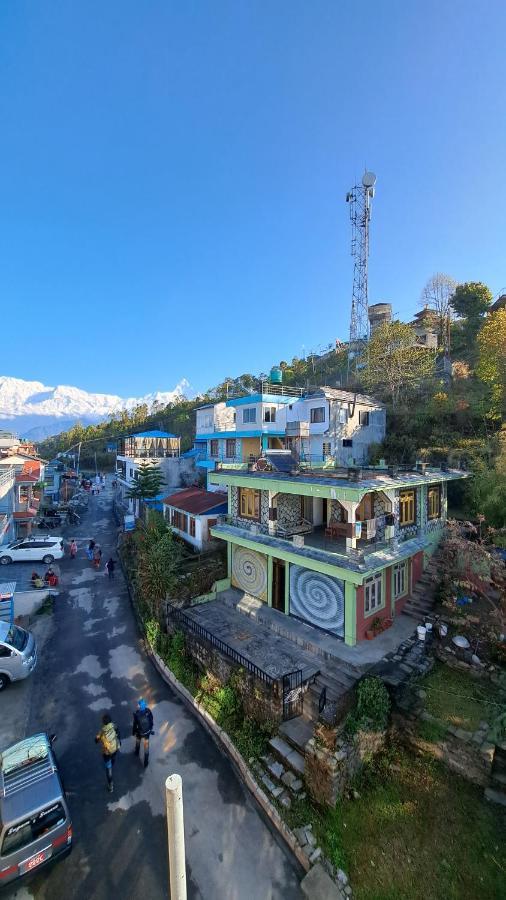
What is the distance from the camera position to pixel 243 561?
56.3 feet

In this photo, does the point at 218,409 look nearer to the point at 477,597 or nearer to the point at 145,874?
the point at 477,597

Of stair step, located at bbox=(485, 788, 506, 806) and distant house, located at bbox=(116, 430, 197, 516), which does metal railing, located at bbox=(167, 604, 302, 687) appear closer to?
stair step, located at bbox=(485, 788, 506, 806)

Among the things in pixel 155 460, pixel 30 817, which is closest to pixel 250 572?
pixel 30 817

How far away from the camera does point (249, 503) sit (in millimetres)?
17188

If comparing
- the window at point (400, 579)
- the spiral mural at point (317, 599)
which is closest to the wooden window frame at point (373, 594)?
the spiral mural at point (317, 599)

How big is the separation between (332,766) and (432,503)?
12541 mm

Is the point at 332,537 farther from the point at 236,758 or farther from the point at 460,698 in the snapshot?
the point at 236,758

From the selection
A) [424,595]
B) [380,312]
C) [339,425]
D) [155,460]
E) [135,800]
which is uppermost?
[380,312]

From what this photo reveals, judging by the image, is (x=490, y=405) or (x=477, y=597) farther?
(x=490, y=405)

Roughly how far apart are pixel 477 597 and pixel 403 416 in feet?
60.1

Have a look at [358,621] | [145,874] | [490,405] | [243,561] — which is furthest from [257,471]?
[490,405]

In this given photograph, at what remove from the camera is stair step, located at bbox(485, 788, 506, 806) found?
8256mm

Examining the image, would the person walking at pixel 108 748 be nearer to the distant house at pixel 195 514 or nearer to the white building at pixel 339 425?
the distant house at pixel 195 514

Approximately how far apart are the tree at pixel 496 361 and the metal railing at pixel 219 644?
21744mm
